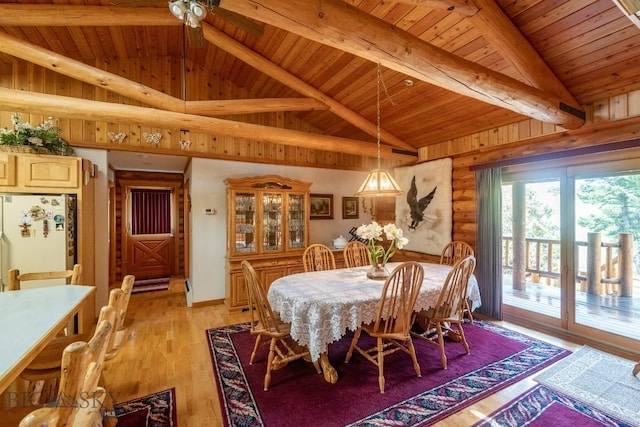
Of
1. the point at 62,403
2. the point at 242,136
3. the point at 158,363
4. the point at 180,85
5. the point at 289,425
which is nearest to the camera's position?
the point at 62,403

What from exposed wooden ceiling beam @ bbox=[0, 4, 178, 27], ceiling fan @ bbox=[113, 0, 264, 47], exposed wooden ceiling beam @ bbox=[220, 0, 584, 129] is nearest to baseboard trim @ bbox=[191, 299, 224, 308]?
ceiling fan @ bbox=[113, 0, 264, 47]

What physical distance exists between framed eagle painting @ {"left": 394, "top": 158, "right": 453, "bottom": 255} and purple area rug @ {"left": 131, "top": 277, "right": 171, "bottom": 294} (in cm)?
482

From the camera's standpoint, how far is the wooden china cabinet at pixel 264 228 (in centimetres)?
415

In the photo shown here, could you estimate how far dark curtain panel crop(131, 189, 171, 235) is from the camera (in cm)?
659

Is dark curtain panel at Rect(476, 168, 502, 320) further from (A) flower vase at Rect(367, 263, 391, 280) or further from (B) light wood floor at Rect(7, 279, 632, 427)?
(A) flower vase at Rect(367, 263, 391, 280)

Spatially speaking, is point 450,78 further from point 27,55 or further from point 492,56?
point 27,55

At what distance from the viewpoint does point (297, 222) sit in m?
4.72

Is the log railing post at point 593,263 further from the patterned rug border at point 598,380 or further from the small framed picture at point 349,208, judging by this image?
the small framed picture at point 349,208

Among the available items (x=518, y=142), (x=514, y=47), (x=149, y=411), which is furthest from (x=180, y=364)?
(x=518, y=142)

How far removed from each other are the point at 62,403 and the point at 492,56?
3.79 meters

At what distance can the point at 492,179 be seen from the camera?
3760 millimetres

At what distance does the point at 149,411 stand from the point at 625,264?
15.7 ft

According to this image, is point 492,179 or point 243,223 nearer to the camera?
point 492,179

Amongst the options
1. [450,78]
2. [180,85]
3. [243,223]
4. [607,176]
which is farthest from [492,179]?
[180,85]
